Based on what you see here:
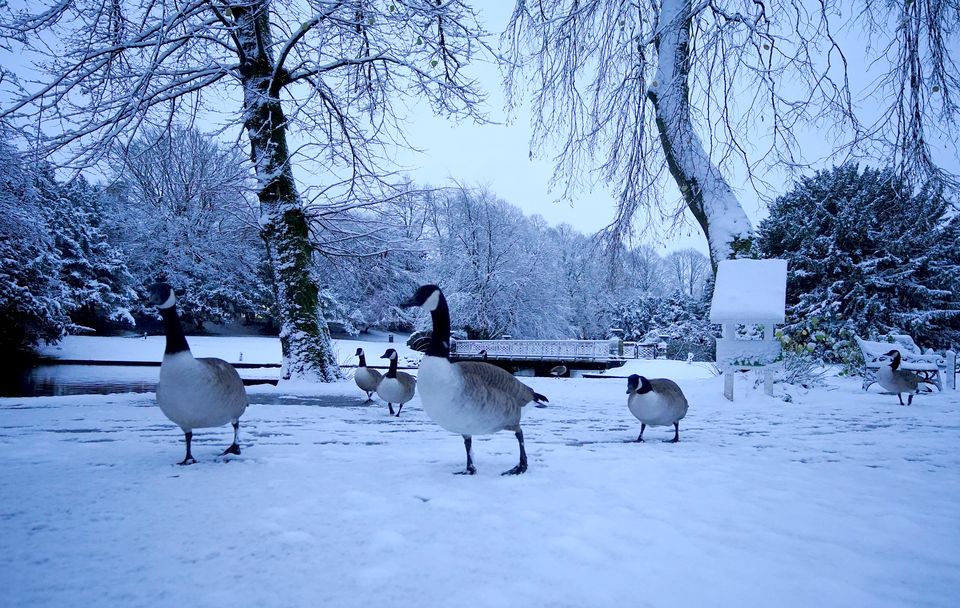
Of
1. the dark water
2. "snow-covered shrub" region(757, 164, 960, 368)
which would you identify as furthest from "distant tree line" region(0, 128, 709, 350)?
"snow-covered shrub" region(757, 164, 960, 368)

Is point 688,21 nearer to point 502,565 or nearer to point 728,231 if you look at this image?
point 728,231

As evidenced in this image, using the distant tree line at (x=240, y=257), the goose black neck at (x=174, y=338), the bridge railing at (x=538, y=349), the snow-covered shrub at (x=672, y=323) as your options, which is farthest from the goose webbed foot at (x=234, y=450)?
the snow-covered shrub at (x=672, y=323)

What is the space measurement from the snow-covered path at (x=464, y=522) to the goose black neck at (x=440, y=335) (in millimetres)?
842

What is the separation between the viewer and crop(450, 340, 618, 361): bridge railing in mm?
32281

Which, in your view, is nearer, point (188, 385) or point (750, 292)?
point (188, 385)

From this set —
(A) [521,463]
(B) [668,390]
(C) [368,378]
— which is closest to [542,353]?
(C) [368,378]

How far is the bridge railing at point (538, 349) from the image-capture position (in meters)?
32.3

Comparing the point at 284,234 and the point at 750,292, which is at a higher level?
the point at 284,234

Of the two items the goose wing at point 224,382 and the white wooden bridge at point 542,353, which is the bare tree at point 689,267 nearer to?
the white wooden bridge at point 542,353

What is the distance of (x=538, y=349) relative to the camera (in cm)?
3344

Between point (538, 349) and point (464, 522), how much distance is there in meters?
31.2

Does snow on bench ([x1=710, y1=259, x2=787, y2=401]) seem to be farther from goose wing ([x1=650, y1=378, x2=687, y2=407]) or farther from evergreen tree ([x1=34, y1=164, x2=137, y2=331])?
evergreen tree ([x1=34, y1=164, x2=137, y2=331])

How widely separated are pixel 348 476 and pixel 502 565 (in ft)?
5.34

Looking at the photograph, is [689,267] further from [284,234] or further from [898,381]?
[284,234]
